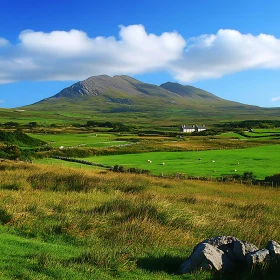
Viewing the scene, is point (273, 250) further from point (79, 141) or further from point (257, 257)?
point (79, 141)

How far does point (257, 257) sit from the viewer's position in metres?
9.44

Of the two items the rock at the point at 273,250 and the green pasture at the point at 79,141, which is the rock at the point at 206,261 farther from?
the green pasture at the point at 79,141

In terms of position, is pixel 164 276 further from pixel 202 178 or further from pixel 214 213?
pixel 202 178

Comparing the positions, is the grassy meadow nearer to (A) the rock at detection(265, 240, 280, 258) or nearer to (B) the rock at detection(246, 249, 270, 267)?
(B) the rock at detection(246, 249, 270, 267)

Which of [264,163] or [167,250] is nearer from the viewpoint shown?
[167,250]

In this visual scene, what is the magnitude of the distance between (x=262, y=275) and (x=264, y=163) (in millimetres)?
54063

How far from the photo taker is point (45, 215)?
13.6 metres

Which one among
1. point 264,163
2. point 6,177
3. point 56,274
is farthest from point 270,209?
point 264,163

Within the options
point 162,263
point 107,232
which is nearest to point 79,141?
point 107,232

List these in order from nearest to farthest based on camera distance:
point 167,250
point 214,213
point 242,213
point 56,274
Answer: point 56,274 → point 167,250 → point 214,213 → point 242,213

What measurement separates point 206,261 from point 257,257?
139 centimetres

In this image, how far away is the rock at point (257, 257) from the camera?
9.38m

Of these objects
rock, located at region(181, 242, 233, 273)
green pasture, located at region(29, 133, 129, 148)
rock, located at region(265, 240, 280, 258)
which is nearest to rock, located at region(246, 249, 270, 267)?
rock, located at region(265, 240, 280, 258)

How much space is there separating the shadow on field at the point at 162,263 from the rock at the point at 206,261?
398 millimetres
